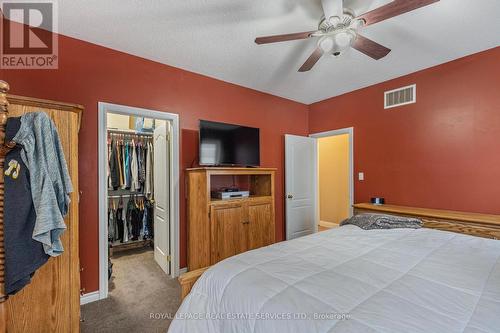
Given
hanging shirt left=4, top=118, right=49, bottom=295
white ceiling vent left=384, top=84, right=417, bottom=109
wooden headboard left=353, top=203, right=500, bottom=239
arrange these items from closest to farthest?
hanging shirt left=4, top=118, right=49, bottom=295, wooden headboard left=353, top=203, right=500, bottom=239, white ceiling vent left=384, top=84, right=417, bottom=109

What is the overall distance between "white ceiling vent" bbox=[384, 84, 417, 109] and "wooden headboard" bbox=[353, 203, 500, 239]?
1494mm

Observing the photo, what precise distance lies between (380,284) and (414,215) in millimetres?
2096

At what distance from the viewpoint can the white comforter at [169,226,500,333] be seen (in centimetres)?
84

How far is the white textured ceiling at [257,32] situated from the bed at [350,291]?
6.27 feet

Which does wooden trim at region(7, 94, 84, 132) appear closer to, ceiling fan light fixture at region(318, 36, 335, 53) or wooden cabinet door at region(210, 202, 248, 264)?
wooden cabinet door at region(210, 202, 248, 264)

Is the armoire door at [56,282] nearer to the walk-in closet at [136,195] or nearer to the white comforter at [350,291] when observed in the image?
the white comforter at [350,291]

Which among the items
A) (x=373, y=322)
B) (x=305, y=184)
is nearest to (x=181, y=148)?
(x=305, y=184)

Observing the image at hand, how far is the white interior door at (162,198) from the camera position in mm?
2977

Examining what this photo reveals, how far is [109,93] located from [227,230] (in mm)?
2021

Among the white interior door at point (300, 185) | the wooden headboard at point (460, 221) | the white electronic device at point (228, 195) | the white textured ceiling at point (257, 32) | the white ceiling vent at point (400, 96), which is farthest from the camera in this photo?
the white interior door at point (300, 185)

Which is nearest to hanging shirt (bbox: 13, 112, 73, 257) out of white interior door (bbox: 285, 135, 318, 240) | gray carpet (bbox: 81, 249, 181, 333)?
gray carpet (bbox: 81, 249, 181, 333)

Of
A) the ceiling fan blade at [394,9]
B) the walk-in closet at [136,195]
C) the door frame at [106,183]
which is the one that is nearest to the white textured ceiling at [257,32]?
the ceiling fan blade at [394,9]

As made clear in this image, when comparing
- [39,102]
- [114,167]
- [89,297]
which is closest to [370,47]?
[39,102]

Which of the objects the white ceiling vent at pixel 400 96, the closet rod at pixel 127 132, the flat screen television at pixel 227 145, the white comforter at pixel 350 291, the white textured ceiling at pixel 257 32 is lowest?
the white comforter at pixel 350 291
